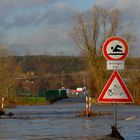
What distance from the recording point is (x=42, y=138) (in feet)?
58.1

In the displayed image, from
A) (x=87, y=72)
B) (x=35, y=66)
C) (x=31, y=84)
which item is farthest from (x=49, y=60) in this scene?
(x=87, y=72)

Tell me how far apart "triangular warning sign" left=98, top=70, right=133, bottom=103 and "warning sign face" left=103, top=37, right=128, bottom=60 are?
1.77 feet

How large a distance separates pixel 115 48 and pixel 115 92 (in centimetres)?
130

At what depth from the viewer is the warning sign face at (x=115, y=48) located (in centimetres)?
1595

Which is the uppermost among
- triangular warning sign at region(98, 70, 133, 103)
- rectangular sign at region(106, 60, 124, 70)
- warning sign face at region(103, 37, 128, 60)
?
warning sign face at region(103, 37, 128, 60)

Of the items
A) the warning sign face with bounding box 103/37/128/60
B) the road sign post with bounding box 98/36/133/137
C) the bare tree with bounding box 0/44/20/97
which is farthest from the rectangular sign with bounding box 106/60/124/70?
the bare tree with bounding box 0/44/20/97

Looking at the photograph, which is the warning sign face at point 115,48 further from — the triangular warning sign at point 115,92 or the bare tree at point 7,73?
the bare tree at point 7,73

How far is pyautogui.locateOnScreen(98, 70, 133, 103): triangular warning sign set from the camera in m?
15.5

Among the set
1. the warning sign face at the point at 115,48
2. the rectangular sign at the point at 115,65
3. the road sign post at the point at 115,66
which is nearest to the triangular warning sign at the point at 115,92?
the road sign post at the point at 115,66

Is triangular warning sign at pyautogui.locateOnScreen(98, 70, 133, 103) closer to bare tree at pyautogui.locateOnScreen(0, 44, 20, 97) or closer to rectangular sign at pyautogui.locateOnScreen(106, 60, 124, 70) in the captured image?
rectangular sign at pyautogui.locateOnScreen(106, 60, 124, 70)

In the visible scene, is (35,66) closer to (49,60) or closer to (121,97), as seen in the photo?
(49,60)

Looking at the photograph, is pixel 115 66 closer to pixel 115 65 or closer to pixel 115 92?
pixel 115 65

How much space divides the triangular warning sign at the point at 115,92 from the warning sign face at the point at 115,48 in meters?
0.54

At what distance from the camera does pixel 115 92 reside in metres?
15.7
